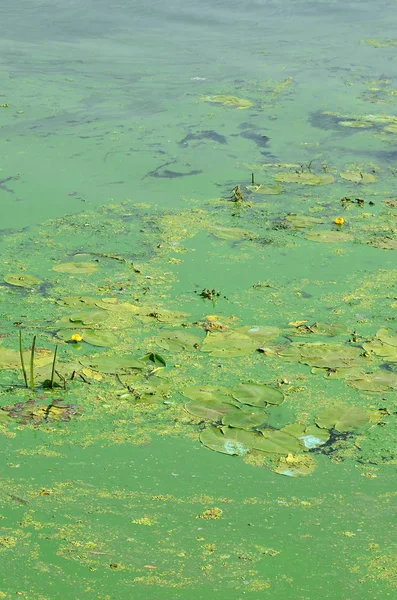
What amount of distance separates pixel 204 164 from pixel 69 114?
1005mm

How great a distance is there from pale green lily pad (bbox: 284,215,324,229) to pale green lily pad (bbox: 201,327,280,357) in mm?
922

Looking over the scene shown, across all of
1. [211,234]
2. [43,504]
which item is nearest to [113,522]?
[43,504]

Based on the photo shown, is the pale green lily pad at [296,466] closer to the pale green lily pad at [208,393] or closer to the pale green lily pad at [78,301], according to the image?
the pale green lily pad at [208,393]

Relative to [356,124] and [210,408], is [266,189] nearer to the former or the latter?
[356,124]

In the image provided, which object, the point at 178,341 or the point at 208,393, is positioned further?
the point at 178,341

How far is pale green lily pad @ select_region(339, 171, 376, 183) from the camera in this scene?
4.21 meters

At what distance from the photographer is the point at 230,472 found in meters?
2.22

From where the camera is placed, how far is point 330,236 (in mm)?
3643

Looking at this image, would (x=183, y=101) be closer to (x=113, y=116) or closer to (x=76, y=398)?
(x=113, y=116)

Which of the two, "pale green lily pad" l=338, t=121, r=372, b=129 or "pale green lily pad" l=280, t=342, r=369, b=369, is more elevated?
"pale green lily pad" l=338, t=121, r=372, b=129

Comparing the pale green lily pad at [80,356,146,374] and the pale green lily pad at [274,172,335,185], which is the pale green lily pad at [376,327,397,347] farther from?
the pale green lily pad at [274,172,335,185]

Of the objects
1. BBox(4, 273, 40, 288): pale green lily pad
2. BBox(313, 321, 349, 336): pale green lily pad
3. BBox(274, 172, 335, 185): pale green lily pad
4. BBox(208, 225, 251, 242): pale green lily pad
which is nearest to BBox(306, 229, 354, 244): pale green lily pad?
BBox(208, 225, 251, 242): pale green lily pad

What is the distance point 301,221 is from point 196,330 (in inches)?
42.1

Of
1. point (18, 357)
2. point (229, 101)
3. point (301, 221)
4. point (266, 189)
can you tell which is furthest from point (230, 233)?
point (229, 101)
